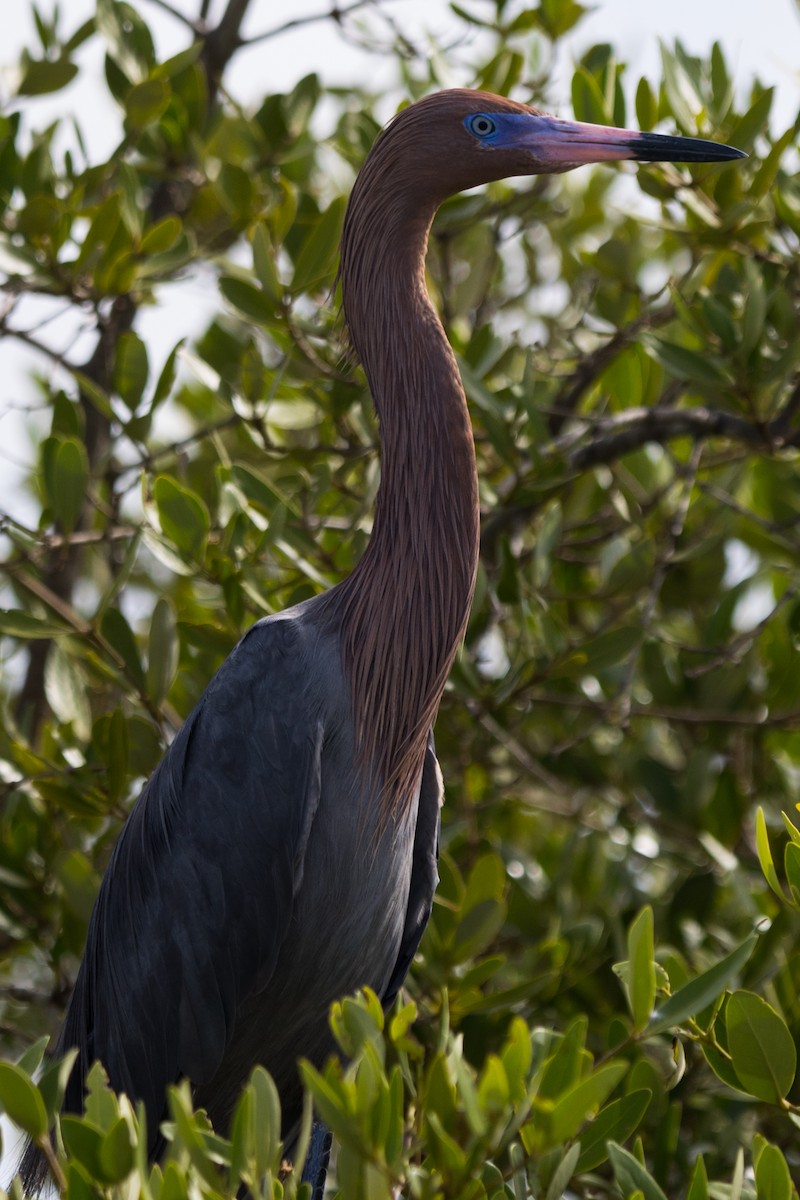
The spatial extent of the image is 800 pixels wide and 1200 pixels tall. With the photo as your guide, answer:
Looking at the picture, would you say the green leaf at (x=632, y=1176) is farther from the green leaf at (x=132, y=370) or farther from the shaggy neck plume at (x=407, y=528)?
the green leaf at (x=132, y=370)

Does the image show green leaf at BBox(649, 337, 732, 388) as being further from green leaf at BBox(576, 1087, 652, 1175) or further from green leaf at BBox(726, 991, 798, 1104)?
green leaf at BBox(576, 1087, 652, 1175)

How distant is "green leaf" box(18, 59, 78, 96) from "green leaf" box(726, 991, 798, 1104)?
3410 mm

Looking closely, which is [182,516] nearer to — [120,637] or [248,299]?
[120,637]

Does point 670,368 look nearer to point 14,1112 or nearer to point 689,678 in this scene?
point 689,678

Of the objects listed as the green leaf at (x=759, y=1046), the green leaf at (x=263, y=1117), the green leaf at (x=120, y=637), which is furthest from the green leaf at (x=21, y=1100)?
the green leaf at (x=120, y=637)

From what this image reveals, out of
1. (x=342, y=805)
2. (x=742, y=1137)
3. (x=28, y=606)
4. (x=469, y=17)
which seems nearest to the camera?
(x=342, y=805)

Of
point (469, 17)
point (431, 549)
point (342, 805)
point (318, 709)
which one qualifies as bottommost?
point (342, 805)

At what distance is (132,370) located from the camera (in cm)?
369

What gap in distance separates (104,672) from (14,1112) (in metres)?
1.74

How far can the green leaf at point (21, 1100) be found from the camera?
1.81 m

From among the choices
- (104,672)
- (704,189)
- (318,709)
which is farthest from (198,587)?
(704,189)

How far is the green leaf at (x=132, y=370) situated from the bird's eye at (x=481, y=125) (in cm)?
105

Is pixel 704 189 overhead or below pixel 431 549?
overhead

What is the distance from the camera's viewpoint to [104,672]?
11.5ft
